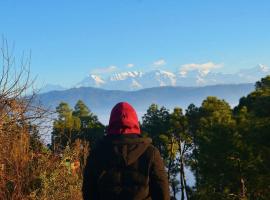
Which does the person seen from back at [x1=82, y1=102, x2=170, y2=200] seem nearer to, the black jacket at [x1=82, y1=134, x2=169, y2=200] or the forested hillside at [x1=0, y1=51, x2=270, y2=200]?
the black jacket at [x1=82, y1=134, x2=169, y2=200]

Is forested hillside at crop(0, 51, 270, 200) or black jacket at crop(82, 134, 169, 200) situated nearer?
black jacket at crop(82, 134, 169, 200)

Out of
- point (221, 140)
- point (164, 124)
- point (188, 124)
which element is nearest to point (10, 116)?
point (221, 140)

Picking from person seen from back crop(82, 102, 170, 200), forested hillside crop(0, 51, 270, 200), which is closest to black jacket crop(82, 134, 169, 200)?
person seen from back crop(82, 102, 170, 200)

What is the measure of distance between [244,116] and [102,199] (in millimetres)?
25462

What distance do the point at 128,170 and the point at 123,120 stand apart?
377mm

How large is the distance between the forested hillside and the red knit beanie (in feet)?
2.46

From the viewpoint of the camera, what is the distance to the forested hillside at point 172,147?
772 centimetres

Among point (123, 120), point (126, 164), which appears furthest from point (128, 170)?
point (123, 120)

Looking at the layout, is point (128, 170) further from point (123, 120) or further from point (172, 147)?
point (172, 147)

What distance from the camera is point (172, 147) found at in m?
44.1

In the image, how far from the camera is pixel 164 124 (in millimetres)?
48906

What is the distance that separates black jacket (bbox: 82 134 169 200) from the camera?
12.5 ft

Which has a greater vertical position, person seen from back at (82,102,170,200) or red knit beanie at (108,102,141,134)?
red knit beanie at (108,102,141,134)

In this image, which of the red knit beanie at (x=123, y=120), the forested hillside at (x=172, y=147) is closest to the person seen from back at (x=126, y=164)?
the red knit beanie at (x=123, y=120)
